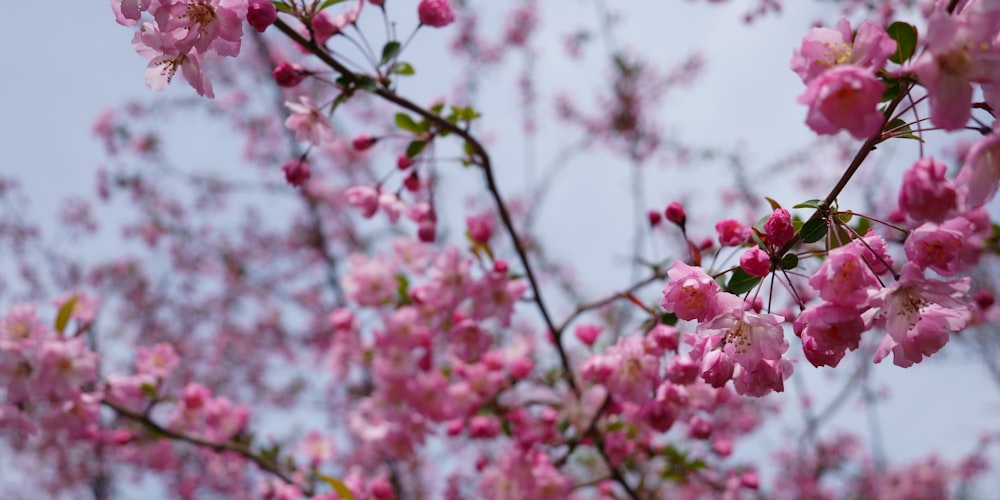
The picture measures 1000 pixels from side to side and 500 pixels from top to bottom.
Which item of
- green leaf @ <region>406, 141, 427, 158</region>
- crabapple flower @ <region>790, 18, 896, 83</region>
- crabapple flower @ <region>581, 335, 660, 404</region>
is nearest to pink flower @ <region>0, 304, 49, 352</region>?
green leaf @ <region>406, 141, 427, 158</region>

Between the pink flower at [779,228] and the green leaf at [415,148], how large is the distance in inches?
49.6

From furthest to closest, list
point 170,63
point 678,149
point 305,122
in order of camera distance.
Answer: point 678,149, point 305,122, point 170,63

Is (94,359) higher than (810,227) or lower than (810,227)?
higher

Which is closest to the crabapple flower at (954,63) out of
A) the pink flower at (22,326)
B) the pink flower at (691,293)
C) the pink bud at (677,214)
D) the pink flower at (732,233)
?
the pink flower at (691,293)

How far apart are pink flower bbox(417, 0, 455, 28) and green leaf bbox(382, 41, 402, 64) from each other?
183mm

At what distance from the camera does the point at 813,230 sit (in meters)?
1.13

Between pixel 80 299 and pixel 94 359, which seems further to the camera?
pixel 80 299

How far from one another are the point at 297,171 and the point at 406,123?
39 centimetres

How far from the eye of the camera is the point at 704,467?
2557 mm

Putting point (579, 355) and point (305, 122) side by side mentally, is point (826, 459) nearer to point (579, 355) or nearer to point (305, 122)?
point (579, 355)

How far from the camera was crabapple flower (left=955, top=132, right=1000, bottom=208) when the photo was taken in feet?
2.93

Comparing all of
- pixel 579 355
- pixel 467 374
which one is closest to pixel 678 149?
pixel 579 355

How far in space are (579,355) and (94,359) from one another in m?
4.18

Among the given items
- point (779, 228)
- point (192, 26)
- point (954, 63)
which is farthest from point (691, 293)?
point (192, 26)
